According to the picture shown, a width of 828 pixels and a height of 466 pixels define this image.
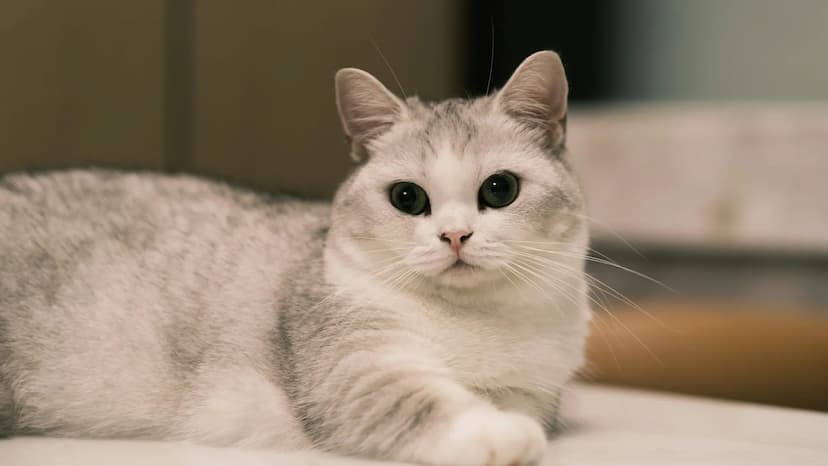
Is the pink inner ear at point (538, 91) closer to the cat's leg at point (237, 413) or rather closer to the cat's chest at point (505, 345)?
the cat's chest at point (505, 345)

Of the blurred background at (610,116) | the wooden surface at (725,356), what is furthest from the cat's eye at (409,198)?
the wooden surface at (725,356)

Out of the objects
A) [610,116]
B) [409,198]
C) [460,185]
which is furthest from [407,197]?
[610,116]

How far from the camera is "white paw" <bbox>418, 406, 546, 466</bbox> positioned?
1.18 metres

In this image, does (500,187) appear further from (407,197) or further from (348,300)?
(348,300)

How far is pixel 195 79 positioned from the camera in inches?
110

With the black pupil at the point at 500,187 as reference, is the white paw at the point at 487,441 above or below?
below

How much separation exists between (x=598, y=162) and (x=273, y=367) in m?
2.56

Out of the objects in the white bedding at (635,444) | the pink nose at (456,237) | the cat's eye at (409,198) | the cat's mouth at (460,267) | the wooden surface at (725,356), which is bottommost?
the wooden surface at (725,356)

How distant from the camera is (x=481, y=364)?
1.40 m

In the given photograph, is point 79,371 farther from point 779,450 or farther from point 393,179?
point 779,450

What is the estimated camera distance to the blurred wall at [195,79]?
7.68ft

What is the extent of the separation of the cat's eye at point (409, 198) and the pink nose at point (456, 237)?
10 centimetres

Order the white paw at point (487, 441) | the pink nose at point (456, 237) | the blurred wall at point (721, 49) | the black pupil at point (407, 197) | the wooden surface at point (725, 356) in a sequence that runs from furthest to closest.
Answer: the blurred wall at point (721, 49) → the wooden surface at point (725, 356) → the black pupil at point (407, 197) → the pink nose at point (456, 237) → the white paw at point (487, 441)

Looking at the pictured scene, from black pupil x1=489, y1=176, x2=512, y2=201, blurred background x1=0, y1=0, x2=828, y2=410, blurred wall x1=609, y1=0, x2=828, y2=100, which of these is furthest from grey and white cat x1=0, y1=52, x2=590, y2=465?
blurred wall x1=609, y1=0, x2=828, y2=100
